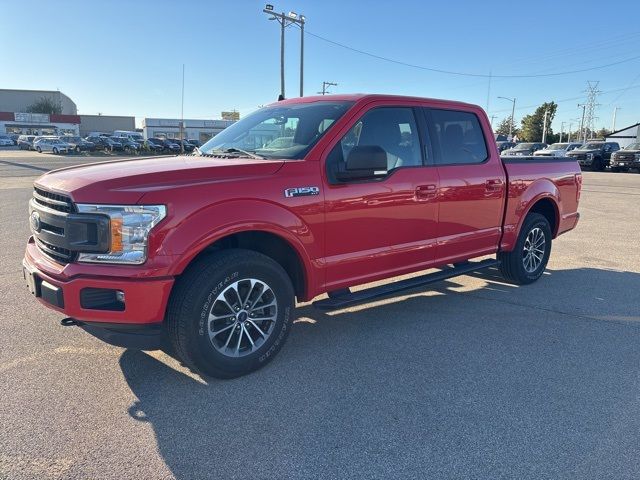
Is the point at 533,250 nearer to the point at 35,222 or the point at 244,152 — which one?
the point at 244,152

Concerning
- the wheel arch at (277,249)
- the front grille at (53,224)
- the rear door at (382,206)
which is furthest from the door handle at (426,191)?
the front grille at (53,224)

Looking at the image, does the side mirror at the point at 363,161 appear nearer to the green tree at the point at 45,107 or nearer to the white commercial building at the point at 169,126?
the white commercial building at the point at 169,126

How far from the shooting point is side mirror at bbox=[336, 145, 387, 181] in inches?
142

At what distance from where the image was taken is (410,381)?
348 centimetres

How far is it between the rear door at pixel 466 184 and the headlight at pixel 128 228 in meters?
2.70

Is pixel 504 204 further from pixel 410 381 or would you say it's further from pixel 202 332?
pixel 202 332

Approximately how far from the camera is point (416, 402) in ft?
10.5

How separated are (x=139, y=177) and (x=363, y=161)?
5.19 feet

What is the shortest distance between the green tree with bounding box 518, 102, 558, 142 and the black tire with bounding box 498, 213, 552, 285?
84134 mm

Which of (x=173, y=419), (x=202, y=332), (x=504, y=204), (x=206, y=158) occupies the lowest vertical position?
(x=173, y=419)

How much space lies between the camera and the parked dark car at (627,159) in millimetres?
29438

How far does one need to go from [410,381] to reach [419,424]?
0.54 metres

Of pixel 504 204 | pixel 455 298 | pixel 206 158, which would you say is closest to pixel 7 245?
pixel 206 158

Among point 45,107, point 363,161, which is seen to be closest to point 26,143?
point 45,107
